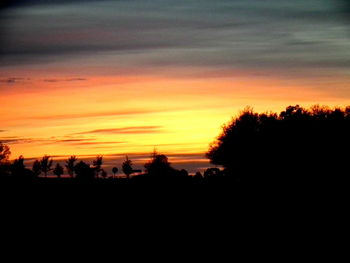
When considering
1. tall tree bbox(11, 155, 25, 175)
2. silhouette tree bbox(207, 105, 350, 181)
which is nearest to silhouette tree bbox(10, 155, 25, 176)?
tall tree bbox(11, 155, 25, 175)

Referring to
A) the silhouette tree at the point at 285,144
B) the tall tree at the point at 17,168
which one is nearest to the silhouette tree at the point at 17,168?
the tall tree at the point at 17,168

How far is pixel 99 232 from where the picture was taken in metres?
30.7

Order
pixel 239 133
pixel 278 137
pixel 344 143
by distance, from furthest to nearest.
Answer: pixel 239 133 < pixel 278 137 < pixel 344 143

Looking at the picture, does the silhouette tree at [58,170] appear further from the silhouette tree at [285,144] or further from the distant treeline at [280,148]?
the silhouette tree at [285,144]

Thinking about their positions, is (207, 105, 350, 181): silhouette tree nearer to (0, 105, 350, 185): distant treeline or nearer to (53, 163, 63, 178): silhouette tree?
(0, 105, 350, 185): distant treeline

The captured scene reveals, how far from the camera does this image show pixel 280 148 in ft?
319

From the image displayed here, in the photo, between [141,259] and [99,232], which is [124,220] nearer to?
[99,232]

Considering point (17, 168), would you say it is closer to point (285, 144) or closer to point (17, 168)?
point (17, 168)

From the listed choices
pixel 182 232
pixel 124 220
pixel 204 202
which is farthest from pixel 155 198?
pixel 182 232

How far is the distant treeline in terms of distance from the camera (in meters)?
80.8

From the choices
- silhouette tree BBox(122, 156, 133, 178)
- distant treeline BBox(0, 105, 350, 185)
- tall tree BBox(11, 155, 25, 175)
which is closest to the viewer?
distant treeline BBox(0, 105, 350, 185)

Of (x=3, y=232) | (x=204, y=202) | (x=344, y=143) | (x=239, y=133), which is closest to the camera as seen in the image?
(x=3, y=232)

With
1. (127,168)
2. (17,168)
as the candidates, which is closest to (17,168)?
(17,168)

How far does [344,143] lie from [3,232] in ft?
223
